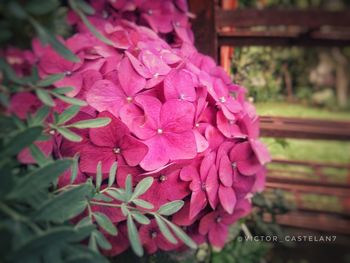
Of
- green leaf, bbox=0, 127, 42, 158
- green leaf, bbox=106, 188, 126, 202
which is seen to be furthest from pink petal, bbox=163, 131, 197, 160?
green leaf, bbox=0, 127, 42, 158

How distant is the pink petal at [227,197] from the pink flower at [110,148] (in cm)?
14

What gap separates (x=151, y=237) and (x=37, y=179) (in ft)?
0.98

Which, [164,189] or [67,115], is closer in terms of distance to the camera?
[67,115]

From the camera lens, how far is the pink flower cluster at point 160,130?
1.59 feet

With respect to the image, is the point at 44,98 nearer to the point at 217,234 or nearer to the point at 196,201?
the point at 196,201

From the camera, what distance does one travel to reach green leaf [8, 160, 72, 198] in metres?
0.27

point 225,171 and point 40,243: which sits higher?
point 40,243

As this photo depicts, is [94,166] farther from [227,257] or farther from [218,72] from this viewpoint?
[227,257]

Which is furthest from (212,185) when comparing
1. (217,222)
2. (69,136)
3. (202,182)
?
(69,136)

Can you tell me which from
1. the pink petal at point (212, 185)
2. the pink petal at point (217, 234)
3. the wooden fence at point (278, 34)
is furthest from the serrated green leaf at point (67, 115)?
the wooden fence at point (278, 34)

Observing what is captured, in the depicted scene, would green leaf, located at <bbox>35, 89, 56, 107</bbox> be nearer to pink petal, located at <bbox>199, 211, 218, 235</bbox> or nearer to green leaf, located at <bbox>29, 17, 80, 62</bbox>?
green leaf, located at <bbox>29, 17, 80, 62</bbox>

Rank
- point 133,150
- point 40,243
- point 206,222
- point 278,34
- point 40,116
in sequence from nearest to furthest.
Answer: point 40,243 → point 40,116 → point 133,150 → point 206,222 → point 278,34

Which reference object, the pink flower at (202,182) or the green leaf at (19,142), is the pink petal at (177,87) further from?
the green leaf at (19,142)

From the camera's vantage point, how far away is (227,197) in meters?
0.54
